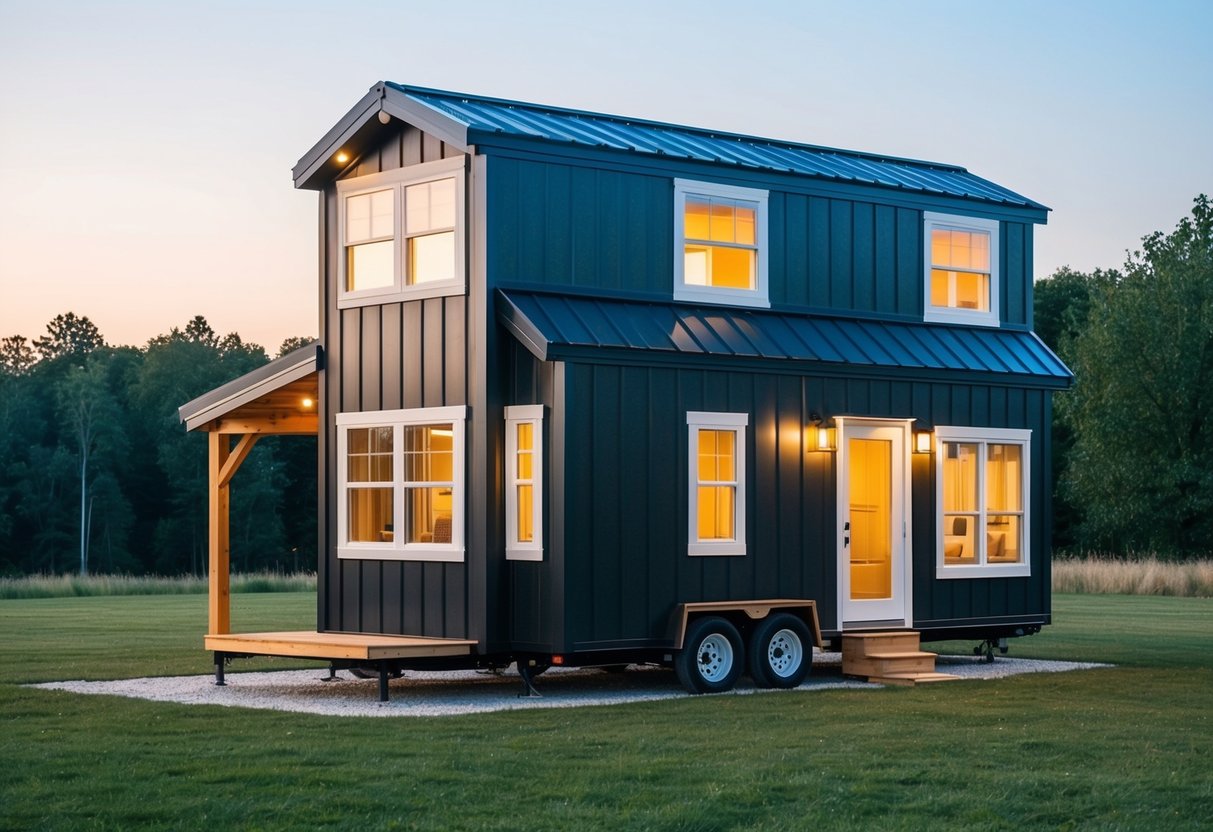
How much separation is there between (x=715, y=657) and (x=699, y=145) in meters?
6.11

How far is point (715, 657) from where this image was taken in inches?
727

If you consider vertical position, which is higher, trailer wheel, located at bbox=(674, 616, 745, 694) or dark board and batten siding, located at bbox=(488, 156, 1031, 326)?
dark board and batten siding, located at bbox=(488, 156, 1031, 326)

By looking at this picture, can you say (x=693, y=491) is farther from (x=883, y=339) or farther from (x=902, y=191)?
(x=902, y=191)

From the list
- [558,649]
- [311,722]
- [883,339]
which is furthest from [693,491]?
[311,722]

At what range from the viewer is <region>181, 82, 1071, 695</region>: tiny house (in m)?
18.0

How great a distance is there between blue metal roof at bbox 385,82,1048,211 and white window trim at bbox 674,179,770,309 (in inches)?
11.8

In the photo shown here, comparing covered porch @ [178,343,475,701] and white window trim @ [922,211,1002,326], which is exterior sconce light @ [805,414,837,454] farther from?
covered porch @ [178,343,475,701]

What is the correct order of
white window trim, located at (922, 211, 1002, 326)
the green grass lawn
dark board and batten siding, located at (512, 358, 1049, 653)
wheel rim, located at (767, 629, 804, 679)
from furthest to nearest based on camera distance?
white window trim, located at (922, 211, 1002, 326), wheel rim, located at (767, 629, 804, 679), dark board and batten siding, located at (512, 358, 1049, 653), the green grass lawn

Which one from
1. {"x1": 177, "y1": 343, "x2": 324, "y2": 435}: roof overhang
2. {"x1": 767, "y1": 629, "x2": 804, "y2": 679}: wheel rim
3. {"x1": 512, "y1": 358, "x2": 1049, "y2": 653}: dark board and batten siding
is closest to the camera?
{"x1": 512, "y1": 358, "x2": 1049, "y2": 653}: dark board and batten siding

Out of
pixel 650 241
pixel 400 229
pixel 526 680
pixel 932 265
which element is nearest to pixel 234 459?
pixel 400 229

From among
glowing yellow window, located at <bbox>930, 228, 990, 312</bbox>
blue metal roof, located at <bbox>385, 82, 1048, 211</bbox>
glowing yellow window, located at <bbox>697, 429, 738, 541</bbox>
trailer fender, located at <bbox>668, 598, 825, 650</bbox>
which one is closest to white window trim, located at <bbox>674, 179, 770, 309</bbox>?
blue metal roof, located at <bbox>385, 82, 1048, 211</bbox>

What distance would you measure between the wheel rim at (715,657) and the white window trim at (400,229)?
4375 millimetres

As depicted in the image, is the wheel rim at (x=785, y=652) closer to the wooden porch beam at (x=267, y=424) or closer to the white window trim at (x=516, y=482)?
the white window trim at (x=516, y=482)

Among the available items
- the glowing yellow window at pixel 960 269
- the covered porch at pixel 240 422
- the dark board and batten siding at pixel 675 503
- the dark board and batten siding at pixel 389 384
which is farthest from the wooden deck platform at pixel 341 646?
the glowing yellow window at pixel 960 269
